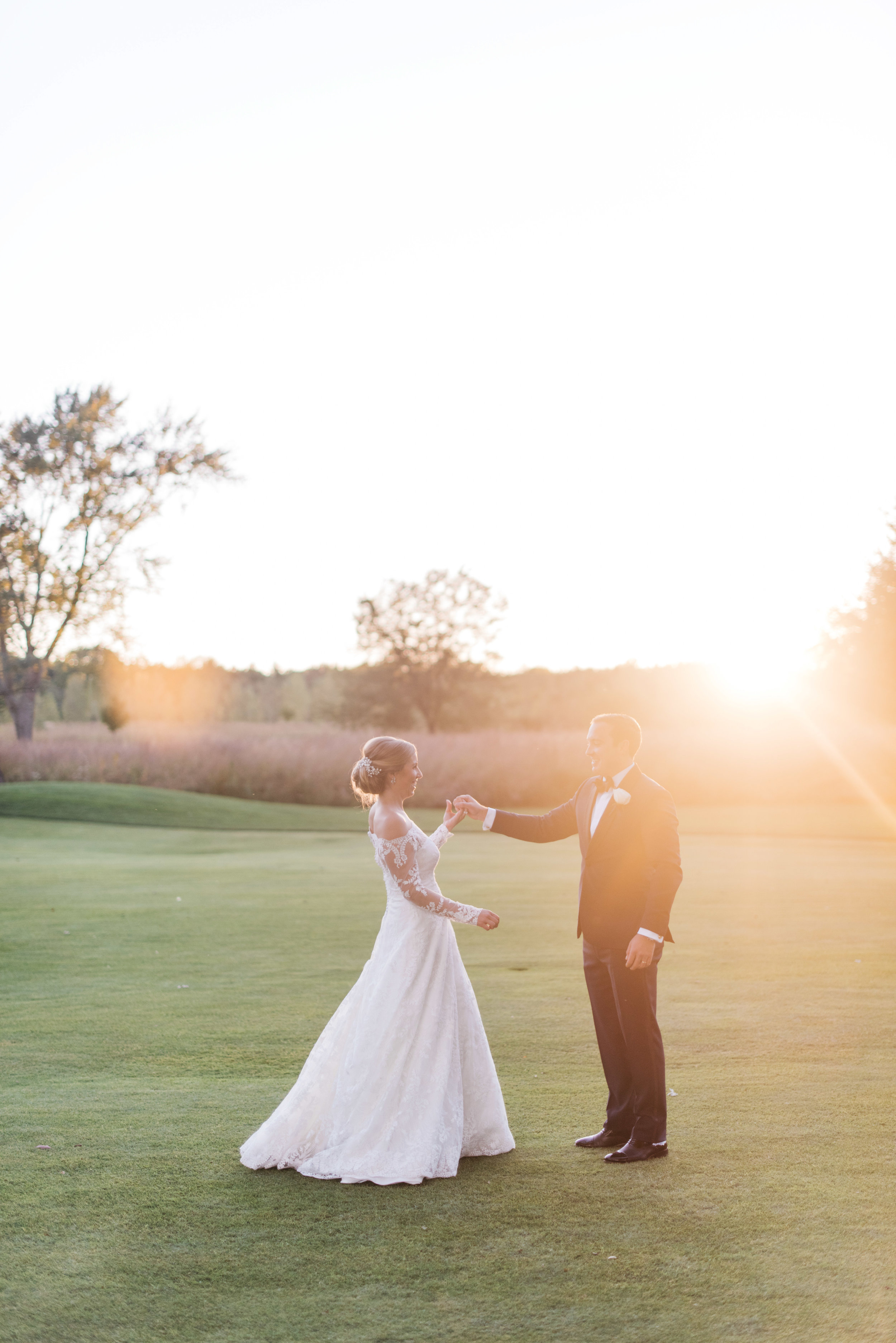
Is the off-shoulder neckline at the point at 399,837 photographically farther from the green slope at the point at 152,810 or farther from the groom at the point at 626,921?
the green slope at the point at 152,810

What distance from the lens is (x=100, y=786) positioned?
101 feet

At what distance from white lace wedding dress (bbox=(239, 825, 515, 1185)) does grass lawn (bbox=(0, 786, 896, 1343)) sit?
0.38 feet

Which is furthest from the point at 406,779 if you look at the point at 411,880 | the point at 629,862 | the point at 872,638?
the point at 872,638

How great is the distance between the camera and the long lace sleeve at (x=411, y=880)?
507 cm

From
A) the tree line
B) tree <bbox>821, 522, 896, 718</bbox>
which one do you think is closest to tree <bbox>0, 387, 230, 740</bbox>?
the tree line

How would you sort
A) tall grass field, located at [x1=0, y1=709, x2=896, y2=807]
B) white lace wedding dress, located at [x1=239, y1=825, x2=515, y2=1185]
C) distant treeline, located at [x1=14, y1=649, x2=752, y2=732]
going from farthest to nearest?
distant treeline, located at [x1=14, y1=649, x2=752, y2=732] < tall grass field, located at [x1=0, y1=709, x2=896, y2=807] < white lace wedding dress, located at [x1=239, y1=825, x2=515, y2=1185]

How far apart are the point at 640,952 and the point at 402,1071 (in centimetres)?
111

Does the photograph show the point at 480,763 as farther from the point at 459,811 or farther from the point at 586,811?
the point at 586,811

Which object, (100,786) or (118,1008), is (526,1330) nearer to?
(118,1008)

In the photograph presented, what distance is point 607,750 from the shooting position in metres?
5.22

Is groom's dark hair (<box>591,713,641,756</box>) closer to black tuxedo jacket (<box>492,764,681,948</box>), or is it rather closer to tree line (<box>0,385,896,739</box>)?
black tuxedo jacket (<box>492,764,681,948</box>)

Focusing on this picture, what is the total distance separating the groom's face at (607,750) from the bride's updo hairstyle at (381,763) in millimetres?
803

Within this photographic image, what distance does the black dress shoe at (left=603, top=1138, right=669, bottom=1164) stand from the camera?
200 inches

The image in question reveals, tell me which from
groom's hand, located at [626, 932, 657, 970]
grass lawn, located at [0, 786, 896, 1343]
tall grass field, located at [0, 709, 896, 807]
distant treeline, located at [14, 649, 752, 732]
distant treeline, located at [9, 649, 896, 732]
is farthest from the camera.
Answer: distant treeline, located at [14, 649, 752, 732]
